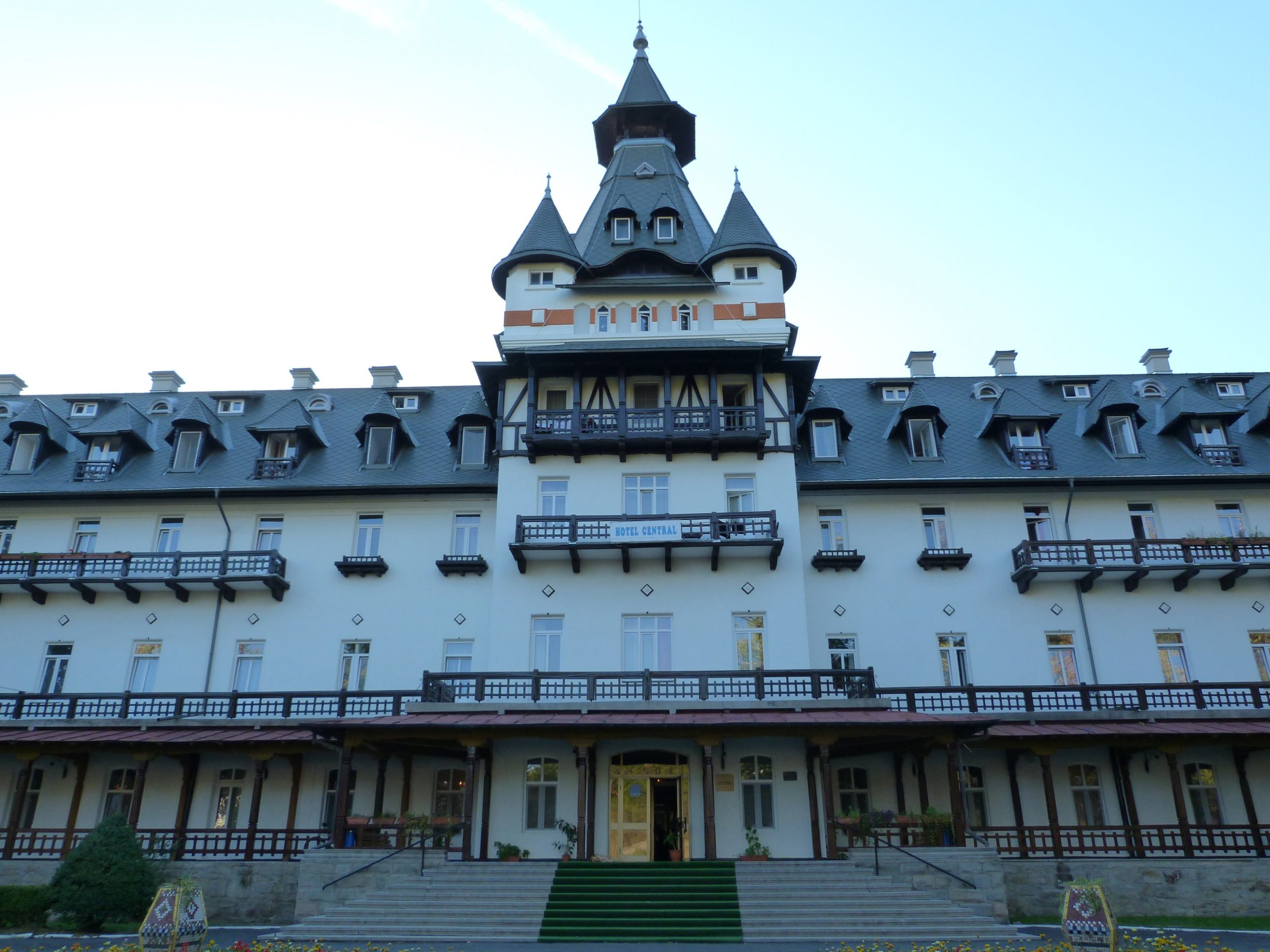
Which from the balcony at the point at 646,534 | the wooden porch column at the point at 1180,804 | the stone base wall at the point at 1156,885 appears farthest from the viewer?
the balcony at the point at 646,534

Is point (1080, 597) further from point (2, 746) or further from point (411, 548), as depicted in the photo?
point (2, 746)

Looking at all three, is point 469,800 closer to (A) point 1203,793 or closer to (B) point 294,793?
(B) point 294,793

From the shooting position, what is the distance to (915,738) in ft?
88.3

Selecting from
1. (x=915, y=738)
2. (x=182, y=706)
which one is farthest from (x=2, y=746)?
(x=915, y=738)

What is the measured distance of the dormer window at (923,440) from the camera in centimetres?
3428

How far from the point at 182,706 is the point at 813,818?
65.4 feet

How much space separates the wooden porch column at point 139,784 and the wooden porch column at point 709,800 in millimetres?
16816

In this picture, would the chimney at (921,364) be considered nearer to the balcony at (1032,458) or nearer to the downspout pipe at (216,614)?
the balcony at (1032,458)

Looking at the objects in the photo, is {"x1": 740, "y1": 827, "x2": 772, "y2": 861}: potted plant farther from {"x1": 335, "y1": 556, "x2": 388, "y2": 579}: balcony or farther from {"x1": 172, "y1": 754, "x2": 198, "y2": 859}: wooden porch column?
{"x1": 172, "y1": 754, "x2": 198, "y2": 859}: wooden porch column

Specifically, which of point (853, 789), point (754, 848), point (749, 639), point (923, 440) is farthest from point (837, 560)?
point (754, 848)

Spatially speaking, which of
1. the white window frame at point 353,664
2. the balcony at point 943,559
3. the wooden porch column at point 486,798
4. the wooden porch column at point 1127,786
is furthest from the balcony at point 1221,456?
the white window frame at point 353,664

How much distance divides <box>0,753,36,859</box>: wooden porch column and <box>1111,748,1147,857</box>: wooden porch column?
32.5 meters

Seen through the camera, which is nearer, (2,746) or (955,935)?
(955,935)

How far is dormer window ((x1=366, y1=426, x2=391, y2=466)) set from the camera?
34812 mm
